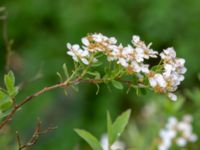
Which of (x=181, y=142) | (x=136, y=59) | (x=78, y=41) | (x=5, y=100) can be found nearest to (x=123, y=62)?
(x=136, y=59)

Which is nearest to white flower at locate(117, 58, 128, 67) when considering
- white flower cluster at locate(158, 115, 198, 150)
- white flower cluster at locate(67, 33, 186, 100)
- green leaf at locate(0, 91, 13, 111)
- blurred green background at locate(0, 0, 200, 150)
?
white flower cluster at locate(67, 33, 186, 100)

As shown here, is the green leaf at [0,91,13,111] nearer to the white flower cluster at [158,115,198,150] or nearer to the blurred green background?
the white flower cluster at [158,115,198,150]

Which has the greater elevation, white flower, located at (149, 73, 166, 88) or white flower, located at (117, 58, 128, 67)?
white flower, located at (117, 58, 128, 67)

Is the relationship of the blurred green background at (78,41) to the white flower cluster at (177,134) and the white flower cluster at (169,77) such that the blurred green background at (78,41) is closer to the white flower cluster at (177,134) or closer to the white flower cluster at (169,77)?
the white flower cluster at (177,134)

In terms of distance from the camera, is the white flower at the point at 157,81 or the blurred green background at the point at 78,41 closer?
the white flower at the point at 157,81

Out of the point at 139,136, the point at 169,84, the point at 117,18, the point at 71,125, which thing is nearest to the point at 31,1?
the point at 117,18

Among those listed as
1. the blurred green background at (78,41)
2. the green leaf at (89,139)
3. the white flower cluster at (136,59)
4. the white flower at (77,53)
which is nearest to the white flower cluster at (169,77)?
the white flower cluster at (136,59)

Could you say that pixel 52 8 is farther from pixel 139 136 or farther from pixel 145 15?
pixel 139 136
